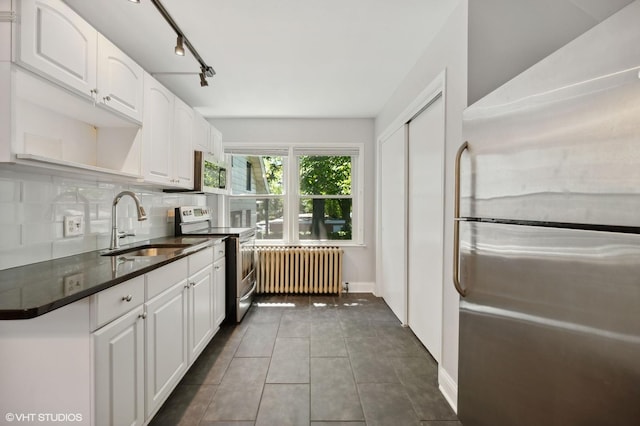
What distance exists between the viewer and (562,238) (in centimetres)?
79

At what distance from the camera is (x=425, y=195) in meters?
2.51

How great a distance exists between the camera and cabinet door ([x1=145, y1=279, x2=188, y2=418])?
4.94 ft

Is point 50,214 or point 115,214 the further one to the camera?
point 115,214

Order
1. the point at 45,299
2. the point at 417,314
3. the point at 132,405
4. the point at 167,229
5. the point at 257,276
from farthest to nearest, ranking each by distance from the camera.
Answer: the point at 257,276, the point at 167,229, the point at 417,314, the point at 132,405, the point at 45,299

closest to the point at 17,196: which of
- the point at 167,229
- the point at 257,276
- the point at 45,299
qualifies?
the point at 45,299

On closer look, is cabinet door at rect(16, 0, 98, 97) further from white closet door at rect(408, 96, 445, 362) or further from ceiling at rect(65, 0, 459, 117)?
white closet door at rect(408, 96, 445, 362)

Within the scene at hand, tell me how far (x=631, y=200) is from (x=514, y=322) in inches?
21.6

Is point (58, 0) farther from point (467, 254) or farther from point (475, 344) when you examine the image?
point (475, 344)

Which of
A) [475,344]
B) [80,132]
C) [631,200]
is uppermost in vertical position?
[80,132]

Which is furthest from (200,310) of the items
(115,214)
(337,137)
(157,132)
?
(337,137)

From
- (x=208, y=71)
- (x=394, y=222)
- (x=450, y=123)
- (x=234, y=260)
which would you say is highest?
(x=208, y=71)

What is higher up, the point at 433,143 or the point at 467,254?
the point at 433,143

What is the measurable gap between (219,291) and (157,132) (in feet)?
4.92

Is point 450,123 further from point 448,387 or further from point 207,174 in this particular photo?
point 207,174
